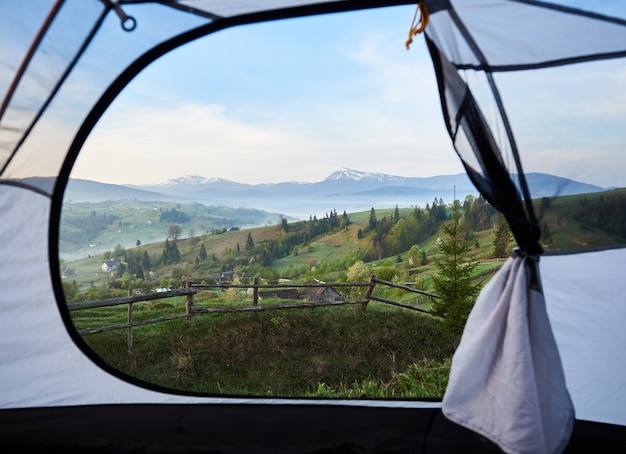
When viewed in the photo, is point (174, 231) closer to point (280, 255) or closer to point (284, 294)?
point (280, 255)

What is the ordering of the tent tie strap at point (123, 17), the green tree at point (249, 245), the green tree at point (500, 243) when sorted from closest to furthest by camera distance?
the tent tie strap at point (123, 17)
the green tree at point (500, 243)
the green tree at point (249, 245)

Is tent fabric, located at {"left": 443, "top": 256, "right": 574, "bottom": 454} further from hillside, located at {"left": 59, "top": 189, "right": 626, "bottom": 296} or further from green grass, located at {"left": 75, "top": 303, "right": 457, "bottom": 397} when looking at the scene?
hillside, located at {"left": 59, "top": 189, "right": 626, "bottom": 296}

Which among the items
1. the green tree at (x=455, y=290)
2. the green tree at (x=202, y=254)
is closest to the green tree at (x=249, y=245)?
the green tree at (x=202, y=254)

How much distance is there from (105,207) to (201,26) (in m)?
5.18

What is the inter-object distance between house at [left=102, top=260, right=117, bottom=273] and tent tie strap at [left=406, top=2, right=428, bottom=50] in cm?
601

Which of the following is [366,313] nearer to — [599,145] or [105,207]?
[105,207]

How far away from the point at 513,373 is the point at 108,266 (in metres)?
6.26

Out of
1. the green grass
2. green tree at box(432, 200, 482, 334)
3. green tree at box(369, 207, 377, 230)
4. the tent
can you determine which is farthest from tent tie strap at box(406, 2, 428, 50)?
green tree at box(369, 207, 377, 230)

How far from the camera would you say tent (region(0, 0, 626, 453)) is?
4.56 feet

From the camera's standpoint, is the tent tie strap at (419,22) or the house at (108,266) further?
the house at (108,266)

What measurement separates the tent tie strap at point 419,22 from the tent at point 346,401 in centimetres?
1

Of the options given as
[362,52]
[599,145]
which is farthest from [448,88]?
[362,52]

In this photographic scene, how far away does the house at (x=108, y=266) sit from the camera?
21.8ft

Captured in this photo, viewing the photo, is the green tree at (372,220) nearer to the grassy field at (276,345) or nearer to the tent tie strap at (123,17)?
the grassy field at (276,345)
